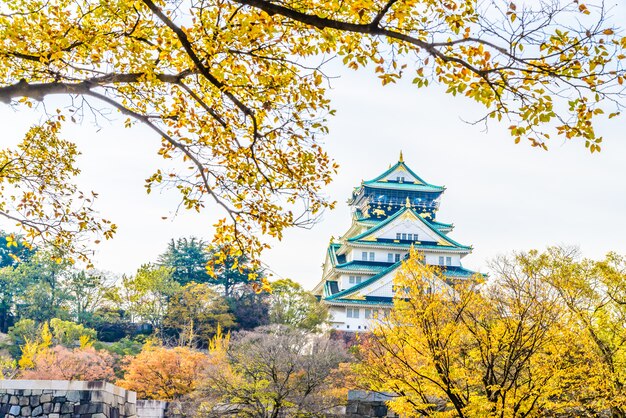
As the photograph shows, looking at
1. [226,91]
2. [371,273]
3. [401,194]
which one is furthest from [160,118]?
[401,194]

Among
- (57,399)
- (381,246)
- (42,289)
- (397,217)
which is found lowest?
(57,399)

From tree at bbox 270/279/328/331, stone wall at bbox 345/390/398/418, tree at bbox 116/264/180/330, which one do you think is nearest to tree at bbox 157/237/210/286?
tree at bbox 116/264/180/330

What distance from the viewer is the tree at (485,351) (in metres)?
10.8

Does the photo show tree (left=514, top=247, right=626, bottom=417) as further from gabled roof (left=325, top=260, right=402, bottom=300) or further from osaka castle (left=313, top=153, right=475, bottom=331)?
gabled roof (left=325, top=260, right=402, bottom=300)

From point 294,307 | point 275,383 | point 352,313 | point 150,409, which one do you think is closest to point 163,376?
point 150,409

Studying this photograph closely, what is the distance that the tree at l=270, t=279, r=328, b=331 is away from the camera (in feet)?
114

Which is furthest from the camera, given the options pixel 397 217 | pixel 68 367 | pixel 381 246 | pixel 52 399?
pixel 397 217

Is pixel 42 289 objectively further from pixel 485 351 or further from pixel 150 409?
pixel 485 351

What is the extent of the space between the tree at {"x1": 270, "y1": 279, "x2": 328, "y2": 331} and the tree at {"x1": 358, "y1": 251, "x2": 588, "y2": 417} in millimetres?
22426

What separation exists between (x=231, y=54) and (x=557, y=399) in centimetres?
993

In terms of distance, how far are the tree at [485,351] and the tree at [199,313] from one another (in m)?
26.0

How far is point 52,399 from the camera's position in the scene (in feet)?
40.8

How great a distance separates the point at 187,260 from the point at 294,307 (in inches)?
610

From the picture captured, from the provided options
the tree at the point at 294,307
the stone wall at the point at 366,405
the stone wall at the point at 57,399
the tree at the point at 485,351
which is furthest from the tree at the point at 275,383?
the tree at the point at 294,307
